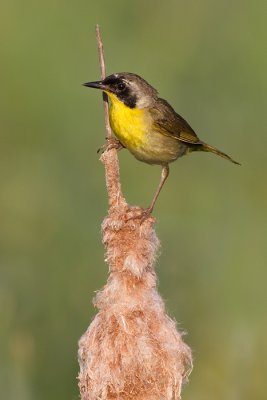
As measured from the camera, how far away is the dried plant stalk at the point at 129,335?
3771 mm

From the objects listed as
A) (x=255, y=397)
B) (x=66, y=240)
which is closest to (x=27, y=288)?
(x=66, y=240)

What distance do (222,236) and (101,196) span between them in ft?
3.50

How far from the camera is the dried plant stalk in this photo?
12.4 ft

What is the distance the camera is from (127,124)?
575 cm

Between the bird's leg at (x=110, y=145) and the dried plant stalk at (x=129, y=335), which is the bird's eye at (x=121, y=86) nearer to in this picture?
the bird's leg at (x=110, y=145)

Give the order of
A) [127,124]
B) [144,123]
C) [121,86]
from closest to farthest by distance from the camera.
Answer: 1. [121,86]
2. [127,124]
3. [144,123]

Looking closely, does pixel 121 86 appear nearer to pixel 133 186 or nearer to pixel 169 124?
pixel 169 124

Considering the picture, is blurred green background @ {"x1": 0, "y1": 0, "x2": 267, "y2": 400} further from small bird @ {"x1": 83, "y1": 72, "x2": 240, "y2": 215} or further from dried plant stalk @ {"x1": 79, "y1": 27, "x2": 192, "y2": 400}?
dried plant stalk @ {"x1": 79, "y1": 27, "x2": 192, "y2": 400}

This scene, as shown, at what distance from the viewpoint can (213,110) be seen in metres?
8.51

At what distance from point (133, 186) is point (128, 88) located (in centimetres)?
253

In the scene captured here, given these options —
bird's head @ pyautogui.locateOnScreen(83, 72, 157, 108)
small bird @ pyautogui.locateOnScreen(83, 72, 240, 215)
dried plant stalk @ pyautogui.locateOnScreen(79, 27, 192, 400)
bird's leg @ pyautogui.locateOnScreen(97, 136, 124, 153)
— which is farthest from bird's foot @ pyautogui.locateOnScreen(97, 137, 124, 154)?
dried plant stalk @ pyautogui.locateOnScreen(79, 27, 192, 400)

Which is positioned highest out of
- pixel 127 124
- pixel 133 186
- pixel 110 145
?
pixel 133 186

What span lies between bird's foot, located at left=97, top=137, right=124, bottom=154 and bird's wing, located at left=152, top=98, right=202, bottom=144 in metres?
0.50

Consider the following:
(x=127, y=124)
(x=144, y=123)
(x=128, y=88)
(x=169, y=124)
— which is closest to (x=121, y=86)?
(x=128, y=88)
